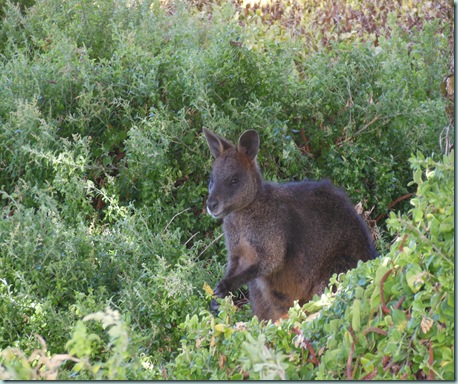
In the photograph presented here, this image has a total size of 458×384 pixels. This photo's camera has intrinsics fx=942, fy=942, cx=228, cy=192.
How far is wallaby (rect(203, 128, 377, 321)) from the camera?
5.66 metres

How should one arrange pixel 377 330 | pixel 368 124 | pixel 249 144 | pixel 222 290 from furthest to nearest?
pixel 368 124 → pixel 249 144 → pixel 222 290 → pixel 377 330

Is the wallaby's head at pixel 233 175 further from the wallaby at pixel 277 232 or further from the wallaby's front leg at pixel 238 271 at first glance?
the wallaby's front leg at pixel 238 271

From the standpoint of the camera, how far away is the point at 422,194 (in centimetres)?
320

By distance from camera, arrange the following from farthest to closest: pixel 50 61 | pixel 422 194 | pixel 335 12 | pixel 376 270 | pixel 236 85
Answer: pixel 335 12 < pixel 50 61 < pixel 236 85 < pixel 376 270 < pixel 422 194

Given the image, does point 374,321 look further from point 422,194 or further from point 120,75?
point 120,75

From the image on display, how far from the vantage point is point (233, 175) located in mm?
5699

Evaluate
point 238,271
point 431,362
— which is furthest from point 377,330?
point 238,271

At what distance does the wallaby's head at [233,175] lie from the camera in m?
5.62

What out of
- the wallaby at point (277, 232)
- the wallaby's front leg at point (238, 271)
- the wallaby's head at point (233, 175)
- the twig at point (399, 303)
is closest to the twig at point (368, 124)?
the wallaby at point (277, 232)

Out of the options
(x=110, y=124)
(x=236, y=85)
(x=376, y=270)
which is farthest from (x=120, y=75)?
(x=376, y=270)

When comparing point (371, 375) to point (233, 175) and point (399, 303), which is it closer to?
point (399, 303)

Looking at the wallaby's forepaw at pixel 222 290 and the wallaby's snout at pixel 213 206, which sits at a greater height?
the wallaby's snout at pixel 213 206

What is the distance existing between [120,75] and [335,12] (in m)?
5.22

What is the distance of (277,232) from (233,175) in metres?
0.43
